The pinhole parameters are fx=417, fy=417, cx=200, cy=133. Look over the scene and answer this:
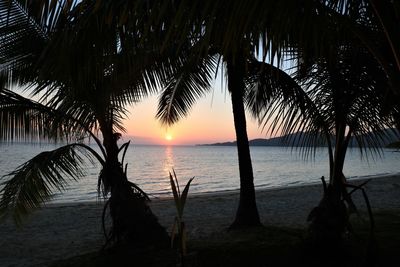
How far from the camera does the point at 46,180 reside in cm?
Result: 512

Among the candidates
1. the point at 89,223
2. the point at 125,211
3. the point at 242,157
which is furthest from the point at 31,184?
the point at 89,223

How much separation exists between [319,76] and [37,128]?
3524 mm

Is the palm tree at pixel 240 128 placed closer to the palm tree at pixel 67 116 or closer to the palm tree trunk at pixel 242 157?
the palm tree trunk at pixel 242 157

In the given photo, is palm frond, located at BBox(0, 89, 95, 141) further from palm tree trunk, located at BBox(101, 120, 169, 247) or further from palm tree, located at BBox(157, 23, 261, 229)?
palm tree, located at BBox(157, 23, 261, 229)

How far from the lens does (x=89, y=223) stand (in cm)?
1061

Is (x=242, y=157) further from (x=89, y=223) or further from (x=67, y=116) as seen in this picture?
(x=89, y=223)

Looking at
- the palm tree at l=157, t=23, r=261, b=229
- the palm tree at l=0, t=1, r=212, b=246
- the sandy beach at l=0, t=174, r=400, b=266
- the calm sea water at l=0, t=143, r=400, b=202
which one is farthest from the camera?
the calm sea water at l=0, t=143, r=400, b=202

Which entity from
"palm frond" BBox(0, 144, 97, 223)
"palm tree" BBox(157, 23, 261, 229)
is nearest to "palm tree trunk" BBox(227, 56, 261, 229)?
"palm tree" BBox(157, 23, 261, 229)

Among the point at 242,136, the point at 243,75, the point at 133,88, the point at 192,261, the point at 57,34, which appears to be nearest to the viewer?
the point at 57,34

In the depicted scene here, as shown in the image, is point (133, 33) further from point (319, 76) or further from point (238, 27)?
point (319, 76)

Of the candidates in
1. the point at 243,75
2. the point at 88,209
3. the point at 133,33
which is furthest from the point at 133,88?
the point at 88,209

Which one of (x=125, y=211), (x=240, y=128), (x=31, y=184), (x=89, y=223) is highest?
(x=240, y=128)

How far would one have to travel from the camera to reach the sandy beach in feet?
23.9

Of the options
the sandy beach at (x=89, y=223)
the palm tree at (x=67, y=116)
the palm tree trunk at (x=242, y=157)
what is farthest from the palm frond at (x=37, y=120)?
the palm tree trunk at (x=242, y=157)
